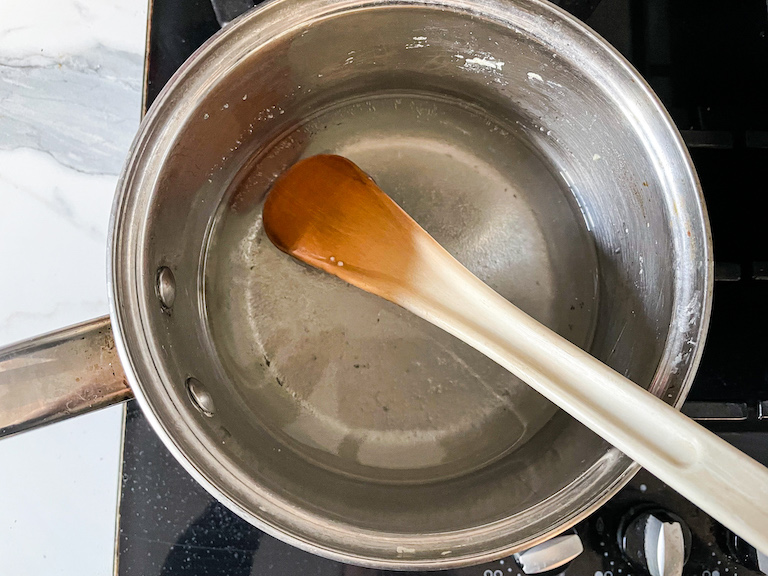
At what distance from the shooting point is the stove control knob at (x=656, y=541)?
0.49 metres

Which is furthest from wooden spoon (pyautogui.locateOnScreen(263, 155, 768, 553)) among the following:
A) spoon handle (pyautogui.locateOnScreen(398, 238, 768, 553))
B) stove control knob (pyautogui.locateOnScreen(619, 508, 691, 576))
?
stove control knob (pyautogui.locateOnScreen(619, 508, 691, 576))

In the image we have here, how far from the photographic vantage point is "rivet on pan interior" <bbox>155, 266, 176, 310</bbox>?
515 mm

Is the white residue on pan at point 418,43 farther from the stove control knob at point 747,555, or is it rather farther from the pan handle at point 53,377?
the stove control knob at point 747,555

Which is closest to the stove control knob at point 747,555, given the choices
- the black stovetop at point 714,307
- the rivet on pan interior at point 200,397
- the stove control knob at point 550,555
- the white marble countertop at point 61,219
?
the black stovetop at point 714,307

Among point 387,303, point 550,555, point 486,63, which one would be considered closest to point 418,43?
point 486,63

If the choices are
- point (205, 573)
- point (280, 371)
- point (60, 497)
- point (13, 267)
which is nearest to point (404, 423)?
point (280, 371)

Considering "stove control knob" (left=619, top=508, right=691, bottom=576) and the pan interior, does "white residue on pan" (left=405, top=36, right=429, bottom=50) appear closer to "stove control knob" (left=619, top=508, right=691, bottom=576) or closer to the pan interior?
the pan interior

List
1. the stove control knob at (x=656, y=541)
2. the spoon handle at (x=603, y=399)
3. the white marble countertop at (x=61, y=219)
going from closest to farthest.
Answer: the spoon handle at (x=603, y=399) → the stove control knob at (x=656, y=541) → the white marble countertop at (x=61, y=219)

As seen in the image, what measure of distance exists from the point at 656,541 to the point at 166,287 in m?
0.54

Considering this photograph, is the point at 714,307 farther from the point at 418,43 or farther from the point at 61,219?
the point at 61,219

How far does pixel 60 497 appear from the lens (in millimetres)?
608

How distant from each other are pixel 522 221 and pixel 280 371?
37cm

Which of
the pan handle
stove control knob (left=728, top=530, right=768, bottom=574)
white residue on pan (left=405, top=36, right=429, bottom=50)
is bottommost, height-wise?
stove control knob (left=728, top=530, right=768, bottom=574)

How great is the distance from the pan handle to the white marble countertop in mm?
201
